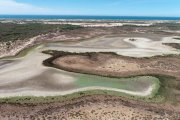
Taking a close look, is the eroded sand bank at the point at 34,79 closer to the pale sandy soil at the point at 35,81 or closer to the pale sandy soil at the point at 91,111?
the pale sandy soil at the point at 35,81

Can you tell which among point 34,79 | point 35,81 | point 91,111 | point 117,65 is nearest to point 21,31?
point 117,65

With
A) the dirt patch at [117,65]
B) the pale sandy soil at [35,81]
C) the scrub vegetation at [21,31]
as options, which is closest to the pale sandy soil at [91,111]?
the pale sandy soil at [35,81]

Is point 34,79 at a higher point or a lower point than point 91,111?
higher

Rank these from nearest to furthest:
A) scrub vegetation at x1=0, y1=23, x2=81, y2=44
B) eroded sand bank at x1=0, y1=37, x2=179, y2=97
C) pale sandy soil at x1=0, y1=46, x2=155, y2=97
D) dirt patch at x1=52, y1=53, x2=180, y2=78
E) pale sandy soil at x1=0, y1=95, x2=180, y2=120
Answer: pale sandy soil at x1=0, y1=95, x2=180, y2=120 < pale sandy soil at x1=0, y1=46, x2=155, y2=97 < eroded sand bank at x1=0, y1=37, x2=179, y2=97 < dirt patch at x1=52, y1=53, x2=180, y2=78 < scrub vegetation at x1=0, y1=23, x2=81, y2=44

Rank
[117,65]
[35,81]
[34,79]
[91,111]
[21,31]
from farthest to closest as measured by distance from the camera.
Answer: [21,31] < [117,65] < [34,79] < [35,81] < [91,111]

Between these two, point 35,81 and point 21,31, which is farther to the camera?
point 21,31

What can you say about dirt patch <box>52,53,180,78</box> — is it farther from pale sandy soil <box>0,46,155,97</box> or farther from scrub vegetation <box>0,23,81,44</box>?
scrub vegetation <box>0,23,81,44</box>

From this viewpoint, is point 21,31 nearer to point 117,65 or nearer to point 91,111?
point 117,65

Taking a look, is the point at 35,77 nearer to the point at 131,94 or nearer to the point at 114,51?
the point at 131,94

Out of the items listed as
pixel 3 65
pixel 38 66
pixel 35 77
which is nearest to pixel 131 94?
pixel 35 77

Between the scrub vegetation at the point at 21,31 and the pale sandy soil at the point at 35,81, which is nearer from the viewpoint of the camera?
the pale sandy soil at the point at 35,81

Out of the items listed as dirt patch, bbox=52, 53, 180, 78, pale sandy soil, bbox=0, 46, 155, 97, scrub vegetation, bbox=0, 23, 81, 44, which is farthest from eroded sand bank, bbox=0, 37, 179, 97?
scrub vegetation, bbox=0, 23, 81, 44
